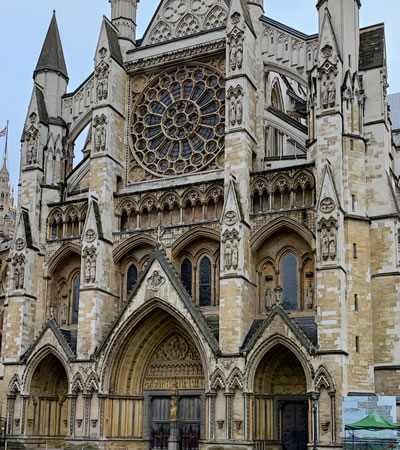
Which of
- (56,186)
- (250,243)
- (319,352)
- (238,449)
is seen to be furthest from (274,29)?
(238,449)

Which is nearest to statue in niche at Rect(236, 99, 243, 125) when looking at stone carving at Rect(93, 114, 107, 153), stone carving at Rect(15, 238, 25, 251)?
stone carving at Rect(93, 114, 107, 153)

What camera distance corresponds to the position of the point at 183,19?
35750 millimetres

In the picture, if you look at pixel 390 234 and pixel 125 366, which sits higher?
pixel 390 234

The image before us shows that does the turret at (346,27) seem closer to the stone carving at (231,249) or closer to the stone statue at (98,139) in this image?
the stone carving at (231,249)

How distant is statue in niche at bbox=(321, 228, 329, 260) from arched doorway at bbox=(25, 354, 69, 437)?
490 inches

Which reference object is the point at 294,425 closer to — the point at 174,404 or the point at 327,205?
the point at 174,404

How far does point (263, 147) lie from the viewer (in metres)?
31.1

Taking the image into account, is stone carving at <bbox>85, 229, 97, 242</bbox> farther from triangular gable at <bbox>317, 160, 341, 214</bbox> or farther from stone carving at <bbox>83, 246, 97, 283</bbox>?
triangular gable at <bbox>317, 160, 341, 214</bbox>

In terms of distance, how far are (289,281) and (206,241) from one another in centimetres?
389

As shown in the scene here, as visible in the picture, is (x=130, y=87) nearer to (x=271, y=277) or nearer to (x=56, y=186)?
(x=56, y=186)

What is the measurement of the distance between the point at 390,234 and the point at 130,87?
47.0 ft

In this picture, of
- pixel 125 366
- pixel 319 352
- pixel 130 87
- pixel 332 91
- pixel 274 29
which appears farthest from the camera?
pixel 130 87

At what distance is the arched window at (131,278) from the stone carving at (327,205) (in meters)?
9.24

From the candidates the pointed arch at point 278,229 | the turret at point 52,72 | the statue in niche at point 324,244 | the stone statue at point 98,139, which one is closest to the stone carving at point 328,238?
the statue in niche at point 324,244
